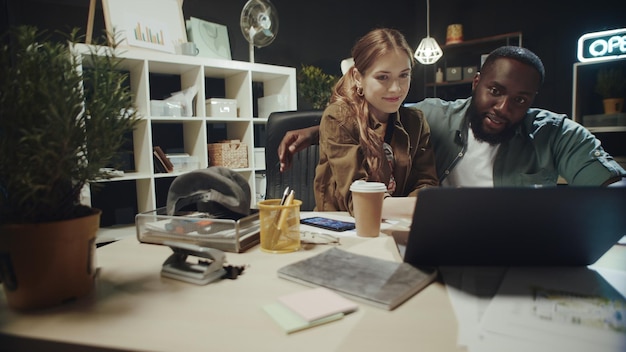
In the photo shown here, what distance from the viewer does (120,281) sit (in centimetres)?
68

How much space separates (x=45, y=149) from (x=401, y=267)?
0.55 meters

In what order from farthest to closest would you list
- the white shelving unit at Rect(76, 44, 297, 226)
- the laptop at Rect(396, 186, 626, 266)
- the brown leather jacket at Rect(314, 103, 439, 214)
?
the white shelving unit at Rect(76, 44, 297, 226) → the brown leather jacket at Rect(314, 103, 439, 214) → the laptop at Rect(396, 186, 626, 266)

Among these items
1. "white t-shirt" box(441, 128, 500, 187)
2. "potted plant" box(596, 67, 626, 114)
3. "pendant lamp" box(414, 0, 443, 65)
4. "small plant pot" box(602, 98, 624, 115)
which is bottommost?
"white t-shirt" box(441, 128, 500, 187)

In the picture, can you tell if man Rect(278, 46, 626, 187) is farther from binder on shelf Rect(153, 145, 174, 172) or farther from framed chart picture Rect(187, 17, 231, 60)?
framed chart picture Rect(187, 17, 231, 60)

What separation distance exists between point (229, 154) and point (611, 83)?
3.09 m

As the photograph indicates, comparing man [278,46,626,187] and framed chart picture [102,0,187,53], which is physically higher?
framed chart picture [102,0,187,53]

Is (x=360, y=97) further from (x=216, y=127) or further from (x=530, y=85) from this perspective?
(x=216, y=127)

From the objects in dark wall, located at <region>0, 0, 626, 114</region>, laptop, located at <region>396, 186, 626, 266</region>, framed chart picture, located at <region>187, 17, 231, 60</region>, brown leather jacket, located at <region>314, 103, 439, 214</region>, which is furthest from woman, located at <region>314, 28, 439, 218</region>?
dark wall, located at <region>0, 0, 626, 114</region>

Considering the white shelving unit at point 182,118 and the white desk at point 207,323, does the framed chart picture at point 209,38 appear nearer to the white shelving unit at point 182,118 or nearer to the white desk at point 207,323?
the white shelving unit at point 182,118

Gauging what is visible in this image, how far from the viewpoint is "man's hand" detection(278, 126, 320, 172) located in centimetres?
181

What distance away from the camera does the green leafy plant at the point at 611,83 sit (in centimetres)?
318

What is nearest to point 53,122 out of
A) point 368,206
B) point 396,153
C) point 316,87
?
point 368,206

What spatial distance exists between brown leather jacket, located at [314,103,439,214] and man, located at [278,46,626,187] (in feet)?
0.44

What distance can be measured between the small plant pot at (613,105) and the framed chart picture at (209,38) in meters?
3.13
